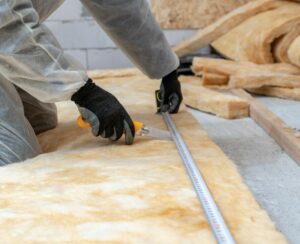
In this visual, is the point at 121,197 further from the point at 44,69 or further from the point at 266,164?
the point at 266,164

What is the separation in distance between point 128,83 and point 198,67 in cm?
46

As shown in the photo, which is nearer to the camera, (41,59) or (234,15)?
(41,59)

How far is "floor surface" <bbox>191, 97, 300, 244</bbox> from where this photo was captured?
1.28 m

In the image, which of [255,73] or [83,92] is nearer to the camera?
[83,92]

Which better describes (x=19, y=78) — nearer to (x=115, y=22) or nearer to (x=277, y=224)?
(x=115, y=22)

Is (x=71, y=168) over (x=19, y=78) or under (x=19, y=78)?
under

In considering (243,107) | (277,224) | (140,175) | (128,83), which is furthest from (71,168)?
(128,83)

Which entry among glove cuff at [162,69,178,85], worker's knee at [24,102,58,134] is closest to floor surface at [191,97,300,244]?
glove cuff at [162,69,178,85]

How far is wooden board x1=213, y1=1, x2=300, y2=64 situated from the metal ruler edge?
143cm

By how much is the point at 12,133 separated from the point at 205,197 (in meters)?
0.74

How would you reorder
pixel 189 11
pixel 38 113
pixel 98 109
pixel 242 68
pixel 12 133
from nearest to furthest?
pixel 98 109, pixel 12 133, pixel 38 113, pixel 242 68, pixel 189 11

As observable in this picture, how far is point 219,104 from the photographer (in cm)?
236

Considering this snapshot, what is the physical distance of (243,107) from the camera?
2.34 metres

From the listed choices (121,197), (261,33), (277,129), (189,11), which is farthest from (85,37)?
(121,197)
